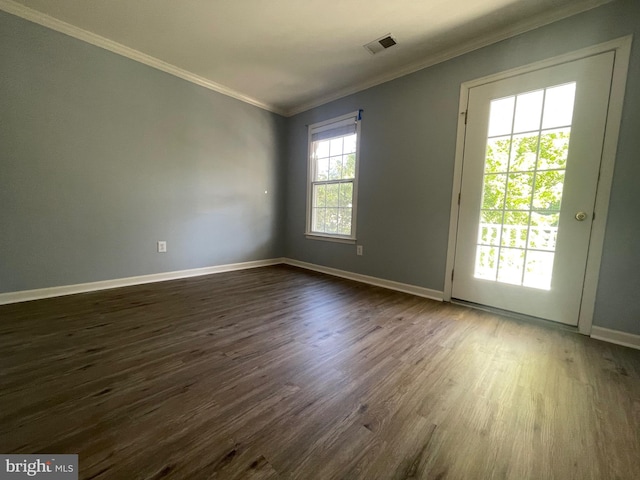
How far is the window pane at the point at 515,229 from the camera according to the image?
2.14 metres

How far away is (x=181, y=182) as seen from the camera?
309 centimetres

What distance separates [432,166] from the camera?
8.61 feet

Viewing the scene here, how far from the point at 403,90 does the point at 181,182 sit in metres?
2.85

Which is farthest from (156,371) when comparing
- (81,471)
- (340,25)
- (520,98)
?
(520,98)

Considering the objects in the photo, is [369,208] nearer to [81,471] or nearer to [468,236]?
[468,236]

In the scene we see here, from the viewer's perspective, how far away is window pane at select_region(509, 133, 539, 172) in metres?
2.06

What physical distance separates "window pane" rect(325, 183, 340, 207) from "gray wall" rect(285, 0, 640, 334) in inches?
17.6

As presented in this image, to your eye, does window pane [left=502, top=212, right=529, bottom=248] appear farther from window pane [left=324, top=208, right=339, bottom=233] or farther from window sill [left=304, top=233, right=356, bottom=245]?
window pane [left=324, top=208, right=339, bottom=233]

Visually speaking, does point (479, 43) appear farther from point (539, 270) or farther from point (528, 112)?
point (539, 270)

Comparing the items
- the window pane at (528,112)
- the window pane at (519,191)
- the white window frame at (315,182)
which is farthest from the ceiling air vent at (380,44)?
the window pane at (519,191)

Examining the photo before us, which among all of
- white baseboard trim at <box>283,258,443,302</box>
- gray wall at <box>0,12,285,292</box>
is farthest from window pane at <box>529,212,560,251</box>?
gray wall at <box>0,12,285,292</box>

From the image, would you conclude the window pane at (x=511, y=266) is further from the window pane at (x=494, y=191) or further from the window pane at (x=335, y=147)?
the window pane at (x=335, y=147)

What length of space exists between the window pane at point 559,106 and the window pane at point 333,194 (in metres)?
2.24

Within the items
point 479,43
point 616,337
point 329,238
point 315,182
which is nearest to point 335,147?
point 315,182
